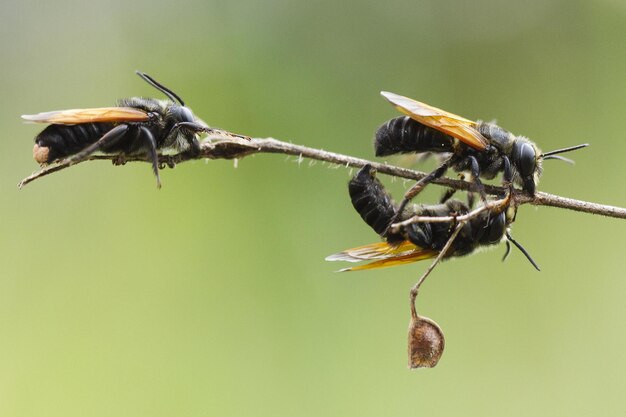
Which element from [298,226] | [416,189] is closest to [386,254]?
[416,189]

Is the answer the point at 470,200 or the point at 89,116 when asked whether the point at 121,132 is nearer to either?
the point at 89,116

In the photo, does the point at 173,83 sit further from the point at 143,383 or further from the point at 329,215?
the point at 143,383

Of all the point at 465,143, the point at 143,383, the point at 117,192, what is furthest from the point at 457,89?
the point at 465,143

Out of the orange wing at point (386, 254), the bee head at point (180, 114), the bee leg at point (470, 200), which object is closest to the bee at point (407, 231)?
the orange wing at point (386, 254)

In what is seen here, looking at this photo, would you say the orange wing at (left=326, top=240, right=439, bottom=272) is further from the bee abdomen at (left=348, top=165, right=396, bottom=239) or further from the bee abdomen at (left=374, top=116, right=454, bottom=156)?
the bee abdomen at (left=374, top=116, right=454, bottom=156)

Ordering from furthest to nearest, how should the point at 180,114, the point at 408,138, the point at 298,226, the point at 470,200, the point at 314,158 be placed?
1. the point at 298,226
2. the point at 470,200
3. the point at 408,138
4. the point at 180,114
5. the point at 314,158

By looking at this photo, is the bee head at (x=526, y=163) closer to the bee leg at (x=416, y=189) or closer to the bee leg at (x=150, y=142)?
the bee leg at (x=416, y=189)

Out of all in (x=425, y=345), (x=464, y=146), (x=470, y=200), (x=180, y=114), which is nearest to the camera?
(x=425, y=345)

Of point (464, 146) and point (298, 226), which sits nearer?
point (464, 146)
